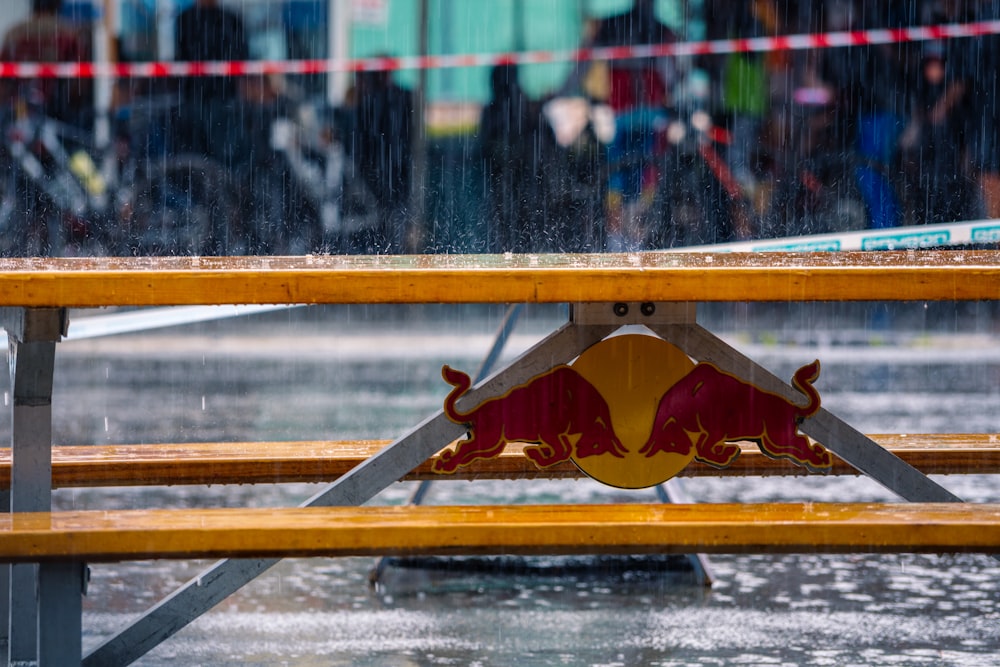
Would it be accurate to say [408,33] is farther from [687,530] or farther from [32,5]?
[687,530]

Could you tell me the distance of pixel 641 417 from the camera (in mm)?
2959

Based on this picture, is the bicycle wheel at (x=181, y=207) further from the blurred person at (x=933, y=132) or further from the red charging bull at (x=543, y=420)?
the red charging bull at (x=543, y=420)

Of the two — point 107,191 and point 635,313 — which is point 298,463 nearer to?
point 635,313

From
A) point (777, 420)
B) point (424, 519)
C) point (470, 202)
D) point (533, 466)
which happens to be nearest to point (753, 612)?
point (533, 466)

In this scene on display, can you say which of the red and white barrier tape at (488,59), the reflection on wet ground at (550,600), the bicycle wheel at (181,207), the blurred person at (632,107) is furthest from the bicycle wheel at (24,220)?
the reflection on wet ground at (550,600)

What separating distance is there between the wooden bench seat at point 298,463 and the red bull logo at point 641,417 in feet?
2.06

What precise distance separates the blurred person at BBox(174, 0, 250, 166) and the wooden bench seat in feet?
30.4

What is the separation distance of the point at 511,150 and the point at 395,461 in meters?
10.1

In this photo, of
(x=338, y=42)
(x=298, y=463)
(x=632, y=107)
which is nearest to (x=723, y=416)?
(x=298, y=463)

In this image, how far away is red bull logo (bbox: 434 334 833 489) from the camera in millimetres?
2932

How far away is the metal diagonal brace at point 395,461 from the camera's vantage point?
2875 millimetres

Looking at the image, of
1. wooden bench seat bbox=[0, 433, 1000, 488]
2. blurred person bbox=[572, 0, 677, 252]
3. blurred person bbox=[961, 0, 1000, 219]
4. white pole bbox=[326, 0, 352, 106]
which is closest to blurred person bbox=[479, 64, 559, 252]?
blurred person bbox=[572, 0, 677, 252]

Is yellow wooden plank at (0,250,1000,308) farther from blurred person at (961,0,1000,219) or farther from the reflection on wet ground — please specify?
blurred person at (961,0,1000,219)

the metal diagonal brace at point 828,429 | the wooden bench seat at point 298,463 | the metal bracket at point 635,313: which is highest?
the metal bracket at point 635,313
